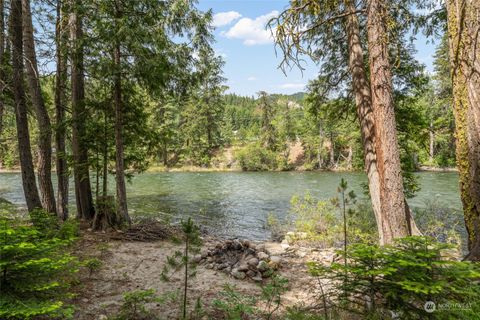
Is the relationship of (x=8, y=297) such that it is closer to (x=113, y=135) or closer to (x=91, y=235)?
(x=91, y=235)

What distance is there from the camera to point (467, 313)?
7.39 ft

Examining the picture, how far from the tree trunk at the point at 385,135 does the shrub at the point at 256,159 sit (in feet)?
124

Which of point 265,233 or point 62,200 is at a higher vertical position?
point 62,200

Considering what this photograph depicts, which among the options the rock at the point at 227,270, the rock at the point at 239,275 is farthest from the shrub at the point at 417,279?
the rock at the point at 227,270

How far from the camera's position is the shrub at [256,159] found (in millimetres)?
43125

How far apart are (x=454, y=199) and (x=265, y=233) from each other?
10984 millimetres

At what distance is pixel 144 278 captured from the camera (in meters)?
5.04

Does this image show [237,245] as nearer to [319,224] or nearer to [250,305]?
[250,305]

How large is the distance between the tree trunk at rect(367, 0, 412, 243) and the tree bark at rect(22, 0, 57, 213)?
667cm

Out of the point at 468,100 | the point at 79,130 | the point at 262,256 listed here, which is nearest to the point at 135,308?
the point at 262,256

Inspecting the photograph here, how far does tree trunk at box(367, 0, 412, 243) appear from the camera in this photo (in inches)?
193

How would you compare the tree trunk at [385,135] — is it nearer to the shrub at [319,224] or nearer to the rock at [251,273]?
the rock at [251,273]

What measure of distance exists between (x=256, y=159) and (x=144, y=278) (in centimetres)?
3831

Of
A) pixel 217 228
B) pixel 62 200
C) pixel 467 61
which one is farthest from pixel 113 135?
pixel 467 61
